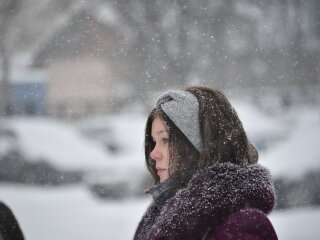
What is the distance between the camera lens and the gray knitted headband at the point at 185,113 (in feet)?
3.65

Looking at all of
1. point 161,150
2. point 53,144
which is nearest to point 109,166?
point 53,144

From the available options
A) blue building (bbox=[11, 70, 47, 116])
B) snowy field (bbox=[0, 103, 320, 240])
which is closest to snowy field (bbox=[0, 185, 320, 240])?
snowy field (bbox=[0, 103, 320, 240])

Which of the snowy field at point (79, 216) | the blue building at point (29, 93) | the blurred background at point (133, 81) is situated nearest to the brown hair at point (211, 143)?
the snowy field at point (79, 216)

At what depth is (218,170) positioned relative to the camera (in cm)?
107

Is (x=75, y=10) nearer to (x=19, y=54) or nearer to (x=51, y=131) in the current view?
(x=19, y=54)

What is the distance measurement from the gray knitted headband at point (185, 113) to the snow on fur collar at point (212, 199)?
0.29ft

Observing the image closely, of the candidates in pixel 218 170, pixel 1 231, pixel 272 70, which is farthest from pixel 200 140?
pixel 272 70

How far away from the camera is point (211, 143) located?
1099 millimetres

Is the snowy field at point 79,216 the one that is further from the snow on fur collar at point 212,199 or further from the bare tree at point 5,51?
the snow on fur collar at point 212,199

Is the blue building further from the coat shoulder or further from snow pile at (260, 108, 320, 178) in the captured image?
the coat shoulder

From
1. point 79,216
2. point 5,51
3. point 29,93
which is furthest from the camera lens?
point 29,93

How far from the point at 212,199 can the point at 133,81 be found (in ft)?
15.3

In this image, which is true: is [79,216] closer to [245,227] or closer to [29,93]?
[29,93]

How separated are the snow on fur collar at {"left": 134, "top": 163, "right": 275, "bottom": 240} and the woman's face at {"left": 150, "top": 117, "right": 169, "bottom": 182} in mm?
78
